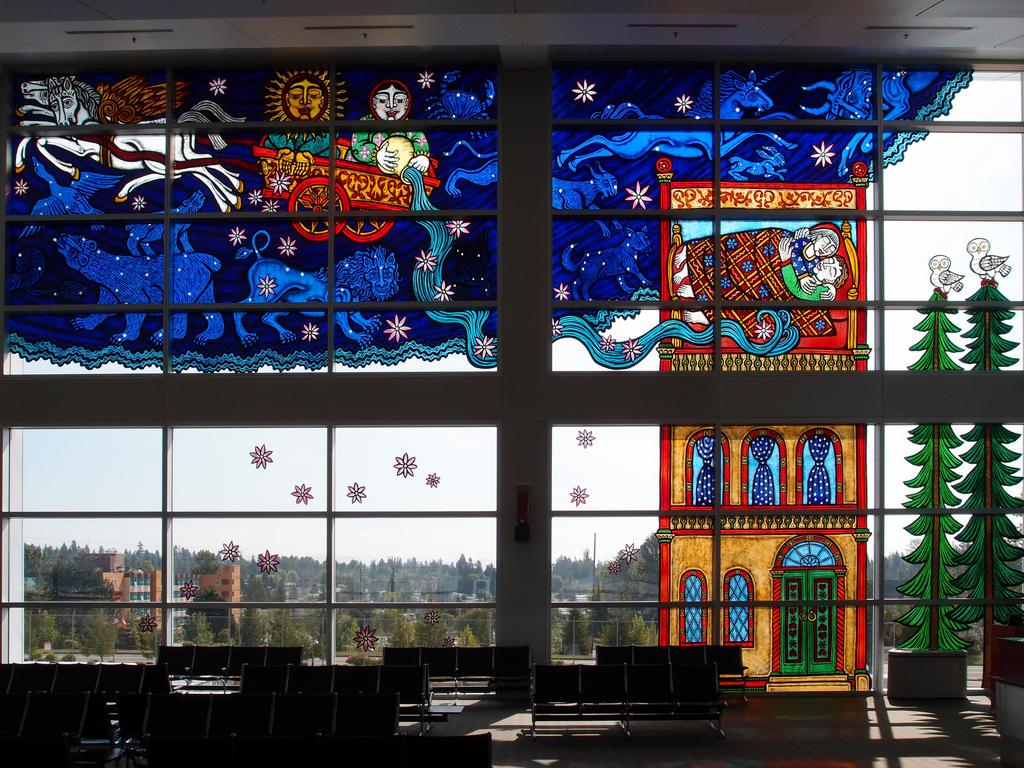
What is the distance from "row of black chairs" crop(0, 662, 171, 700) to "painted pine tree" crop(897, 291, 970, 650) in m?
9.51

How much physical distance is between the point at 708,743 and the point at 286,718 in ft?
14.7

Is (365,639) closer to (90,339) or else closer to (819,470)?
(90,339)

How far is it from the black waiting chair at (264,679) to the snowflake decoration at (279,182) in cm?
658

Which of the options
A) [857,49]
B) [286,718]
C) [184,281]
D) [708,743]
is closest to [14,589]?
[184,281]

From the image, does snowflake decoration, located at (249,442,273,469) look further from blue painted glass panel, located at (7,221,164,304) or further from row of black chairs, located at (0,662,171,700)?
row of black chairs, located at (0,662,171,700)

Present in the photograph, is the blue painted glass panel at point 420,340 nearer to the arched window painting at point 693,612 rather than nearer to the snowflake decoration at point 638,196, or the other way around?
the snowflake decoration at point 638,196

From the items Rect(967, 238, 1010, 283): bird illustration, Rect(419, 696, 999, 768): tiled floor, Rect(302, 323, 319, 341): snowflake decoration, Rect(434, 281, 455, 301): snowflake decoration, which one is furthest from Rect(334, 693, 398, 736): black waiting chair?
Rect(967, 238, 1010, 283): bird illustration

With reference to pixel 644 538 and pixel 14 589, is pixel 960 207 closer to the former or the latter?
pixel 644 538

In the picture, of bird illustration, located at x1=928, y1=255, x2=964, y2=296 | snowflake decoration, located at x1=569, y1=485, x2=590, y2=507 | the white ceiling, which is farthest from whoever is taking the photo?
bird illustration, located at x1=928, y1=255, x2=964, y2=296

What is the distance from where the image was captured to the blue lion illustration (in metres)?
14.0

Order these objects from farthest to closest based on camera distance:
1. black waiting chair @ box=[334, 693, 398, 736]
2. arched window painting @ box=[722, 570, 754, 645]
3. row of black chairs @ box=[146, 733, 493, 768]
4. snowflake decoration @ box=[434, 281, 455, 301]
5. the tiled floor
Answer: snowflake decoration @ box=[434, 281, 455, 301] → arched window painting @ box=[722, 570, 754, 645] → the tiled floor → black waiting chair @ box=[334, 693, 398, 736] → row of black chairs @ box=[146, 733, 493, 768]

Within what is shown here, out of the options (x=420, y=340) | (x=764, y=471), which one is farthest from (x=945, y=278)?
(x=420, y=340)

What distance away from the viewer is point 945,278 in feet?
46.1

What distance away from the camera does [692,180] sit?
14.1 meters
